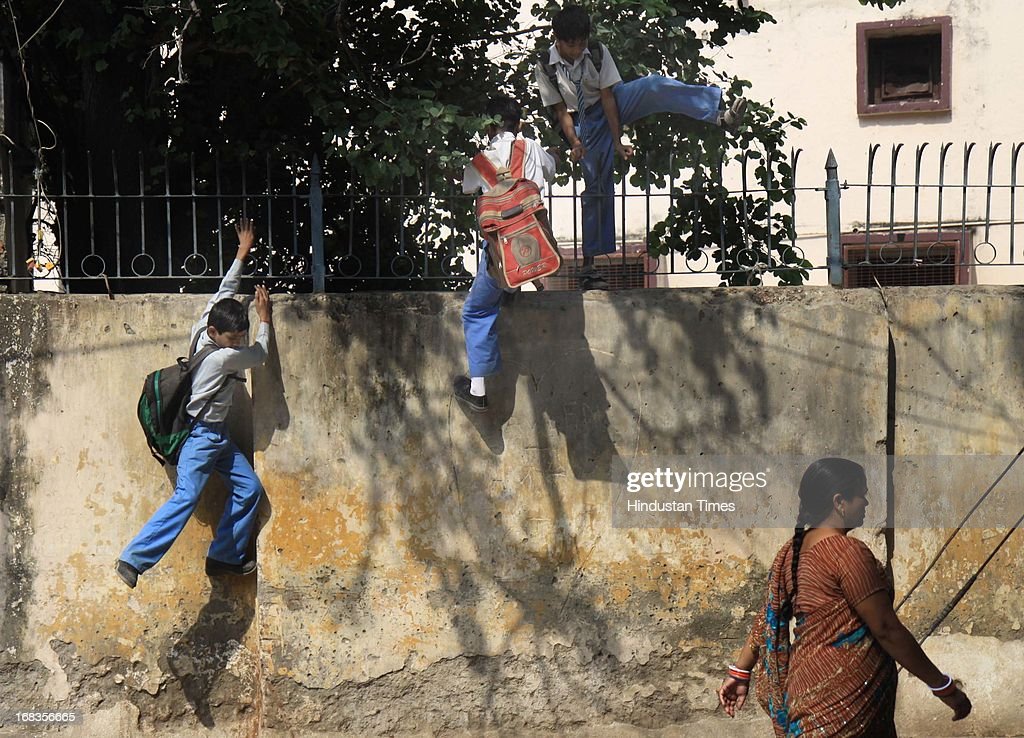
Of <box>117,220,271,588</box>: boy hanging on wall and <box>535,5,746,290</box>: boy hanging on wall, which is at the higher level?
<box>535,5,746,290</box>: boy hanging on wall

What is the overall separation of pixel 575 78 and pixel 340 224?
1.64 metres

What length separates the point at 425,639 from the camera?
18.4 feet

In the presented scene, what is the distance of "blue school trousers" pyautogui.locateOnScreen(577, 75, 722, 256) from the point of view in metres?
5.91

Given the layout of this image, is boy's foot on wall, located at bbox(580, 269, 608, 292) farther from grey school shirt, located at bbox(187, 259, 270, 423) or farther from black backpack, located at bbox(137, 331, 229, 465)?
black backpack, located at bbox(137, 331, 229, 465)

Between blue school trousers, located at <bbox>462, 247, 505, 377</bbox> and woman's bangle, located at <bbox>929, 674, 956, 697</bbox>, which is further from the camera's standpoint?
blue school trousers, located at <bbox>462, 247, 505, 377</bbox>

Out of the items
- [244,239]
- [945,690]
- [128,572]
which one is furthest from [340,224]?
[945,690]

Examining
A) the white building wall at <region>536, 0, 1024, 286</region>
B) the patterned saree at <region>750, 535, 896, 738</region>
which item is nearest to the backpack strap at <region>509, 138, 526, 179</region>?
the patterned saree at <region>750, 535, 896, 738</region>

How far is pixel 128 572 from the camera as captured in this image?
538 centimetres

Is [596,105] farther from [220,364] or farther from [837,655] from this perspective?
[837,655]

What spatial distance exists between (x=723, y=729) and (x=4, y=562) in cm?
339

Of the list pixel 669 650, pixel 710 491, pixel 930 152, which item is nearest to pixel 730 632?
pixel 669 650

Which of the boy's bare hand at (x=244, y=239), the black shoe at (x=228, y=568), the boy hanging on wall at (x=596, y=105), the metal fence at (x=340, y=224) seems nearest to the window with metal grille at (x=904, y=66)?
the metal fence at (x=340, y=224)

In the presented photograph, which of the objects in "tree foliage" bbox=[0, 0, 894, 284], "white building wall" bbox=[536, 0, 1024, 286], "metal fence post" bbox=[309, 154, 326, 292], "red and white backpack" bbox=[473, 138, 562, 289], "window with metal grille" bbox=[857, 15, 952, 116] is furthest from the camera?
"window with metal grille" bbox=[857, 15, 952, 116]

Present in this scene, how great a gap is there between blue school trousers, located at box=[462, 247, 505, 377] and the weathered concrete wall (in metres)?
0.13
